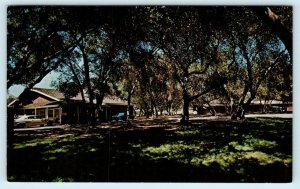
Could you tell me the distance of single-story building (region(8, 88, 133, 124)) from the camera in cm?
866

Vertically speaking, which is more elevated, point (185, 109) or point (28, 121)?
point (185, 109)

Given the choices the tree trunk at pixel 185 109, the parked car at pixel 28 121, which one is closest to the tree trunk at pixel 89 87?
the parked car at pixel 28 121

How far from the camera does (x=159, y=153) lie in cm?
877

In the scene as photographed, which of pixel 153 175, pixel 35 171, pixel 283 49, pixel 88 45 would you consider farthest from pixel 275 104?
pixel 35 171

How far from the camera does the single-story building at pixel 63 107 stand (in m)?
8.66

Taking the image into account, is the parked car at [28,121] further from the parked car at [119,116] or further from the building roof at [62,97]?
the parked car at [119,116]

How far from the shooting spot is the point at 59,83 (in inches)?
344

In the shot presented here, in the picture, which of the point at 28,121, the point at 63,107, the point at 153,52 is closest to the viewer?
the point at 28,121

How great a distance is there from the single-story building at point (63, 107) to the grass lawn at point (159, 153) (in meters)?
0.22

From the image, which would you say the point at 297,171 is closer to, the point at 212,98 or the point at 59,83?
the point at 212,98

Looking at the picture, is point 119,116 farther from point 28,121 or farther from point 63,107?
point 28,121

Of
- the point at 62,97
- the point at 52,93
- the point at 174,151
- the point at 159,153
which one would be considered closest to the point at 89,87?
the point at 62,97

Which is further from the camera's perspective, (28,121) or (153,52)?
(153,52)

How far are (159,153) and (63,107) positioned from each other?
6.33ft
